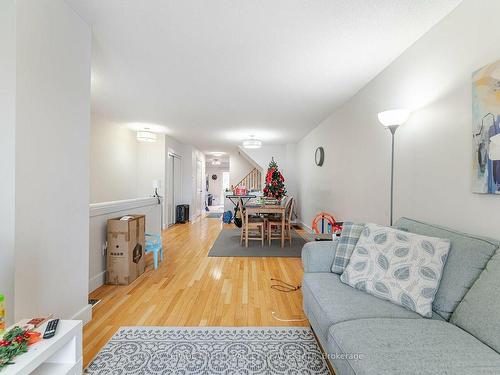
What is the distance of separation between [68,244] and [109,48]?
178 centimetres

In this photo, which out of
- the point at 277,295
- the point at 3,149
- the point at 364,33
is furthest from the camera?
the point at 277,295

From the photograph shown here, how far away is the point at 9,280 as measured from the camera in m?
1.37

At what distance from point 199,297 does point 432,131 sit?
2586 mm

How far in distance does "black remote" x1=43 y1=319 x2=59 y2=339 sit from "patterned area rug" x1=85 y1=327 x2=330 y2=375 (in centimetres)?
60

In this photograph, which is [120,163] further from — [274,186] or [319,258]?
[319,258]

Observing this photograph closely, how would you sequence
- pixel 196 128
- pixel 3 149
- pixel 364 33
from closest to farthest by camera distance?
1. pixel 3 149
2. pixel 364 33
3. pixel 196 128

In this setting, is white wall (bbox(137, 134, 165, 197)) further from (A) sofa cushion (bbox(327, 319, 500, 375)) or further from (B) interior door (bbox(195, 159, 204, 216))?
(A) sofa cushion (bbox(327, 319, 500, 375))

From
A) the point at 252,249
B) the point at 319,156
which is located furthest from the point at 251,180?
the point at 252,249

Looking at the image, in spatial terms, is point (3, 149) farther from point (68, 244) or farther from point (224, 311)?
point (224, 311)

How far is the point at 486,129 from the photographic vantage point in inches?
56.6

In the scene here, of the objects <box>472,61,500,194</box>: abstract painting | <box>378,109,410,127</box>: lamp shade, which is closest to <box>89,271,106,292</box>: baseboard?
<box>378,109,410,127</box>: lamp shade

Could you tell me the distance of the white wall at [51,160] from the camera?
1418 millimetres

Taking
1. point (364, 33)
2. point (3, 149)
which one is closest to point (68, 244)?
point (3, 149)

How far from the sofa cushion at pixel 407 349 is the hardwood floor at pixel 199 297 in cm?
96
